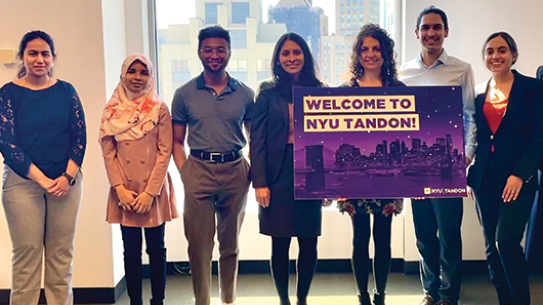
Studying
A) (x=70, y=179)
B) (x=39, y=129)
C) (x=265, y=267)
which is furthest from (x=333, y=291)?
(x=39, y=129)

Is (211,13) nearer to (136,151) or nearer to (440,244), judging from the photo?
(136,151)

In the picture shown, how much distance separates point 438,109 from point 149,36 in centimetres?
207

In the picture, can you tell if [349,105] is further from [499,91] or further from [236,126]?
[499,91]

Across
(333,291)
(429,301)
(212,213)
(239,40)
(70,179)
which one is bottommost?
(333,291)

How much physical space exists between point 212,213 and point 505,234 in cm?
145

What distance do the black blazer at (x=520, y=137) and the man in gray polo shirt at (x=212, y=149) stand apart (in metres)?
1.23

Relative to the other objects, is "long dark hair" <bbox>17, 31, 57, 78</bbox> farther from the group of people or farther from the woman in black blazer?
the woman in black blazer

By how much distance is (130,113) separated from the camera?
7.70ft

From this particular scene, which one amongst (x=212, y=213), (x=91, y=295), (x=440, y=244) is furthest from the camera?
(x=91, y=295)

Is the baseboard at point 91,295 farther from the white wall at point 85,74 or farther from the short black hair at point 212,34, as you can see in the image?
the short black hair at point 212,34

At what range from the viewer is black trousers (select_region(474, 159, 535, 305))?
7.88ft

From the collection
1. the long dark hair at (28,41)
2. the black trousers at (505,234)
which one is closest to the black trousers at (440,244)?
the black trousers at (505,234)

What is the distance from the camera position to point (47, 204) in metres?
Answer: 2.39

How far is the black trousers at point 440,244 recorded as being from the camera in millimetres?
2539
